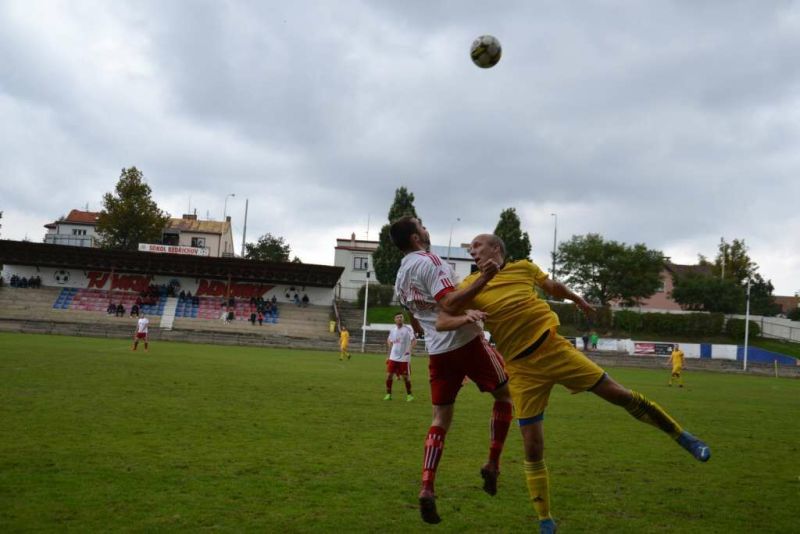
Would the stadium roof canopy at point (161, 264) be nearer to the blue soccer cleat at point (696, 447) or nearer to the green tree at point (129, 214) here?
the green tree at point (129, 214)

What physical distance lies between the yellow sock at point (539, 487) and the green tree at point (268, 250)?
90140 mm

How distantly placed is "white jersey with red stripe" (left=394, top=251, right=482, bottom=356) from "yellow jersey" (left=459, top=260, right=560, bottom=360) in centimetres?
19

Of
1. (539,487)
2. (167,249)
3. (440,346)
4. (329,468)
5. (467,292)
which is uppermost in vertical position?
(167,249)

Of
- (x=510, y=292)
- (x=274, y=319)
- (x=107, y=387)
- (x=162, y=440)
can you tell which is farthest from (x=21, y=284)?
(x=510, y=292)

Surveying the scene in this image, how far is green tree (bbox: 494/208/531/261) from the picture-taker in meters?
78.8

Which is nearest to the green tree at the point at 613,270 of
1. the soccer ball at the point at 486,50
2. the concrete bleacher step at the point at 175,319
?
the concrete bleacher step at the point at 175,319

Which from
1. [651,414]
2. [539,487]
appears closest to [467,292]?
[539,487]

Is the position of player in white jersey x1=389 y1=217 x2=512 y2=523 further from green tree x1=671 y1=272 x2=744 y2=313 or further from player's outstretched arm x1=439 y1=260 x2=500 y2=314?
green tree x1=671 y1=272 x2=744 y2=313

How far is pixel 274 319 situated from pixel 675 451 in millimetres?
52924

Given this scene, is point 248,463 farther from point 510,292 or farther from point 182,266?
point 182,266

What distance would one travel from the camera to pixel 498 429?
6.22 meters

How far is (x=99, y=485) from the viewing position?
6.45 metres

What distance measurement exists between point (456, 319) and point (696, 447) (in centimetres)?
240

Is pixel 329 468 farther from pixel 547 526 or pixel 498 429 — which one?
pixel 547 526
